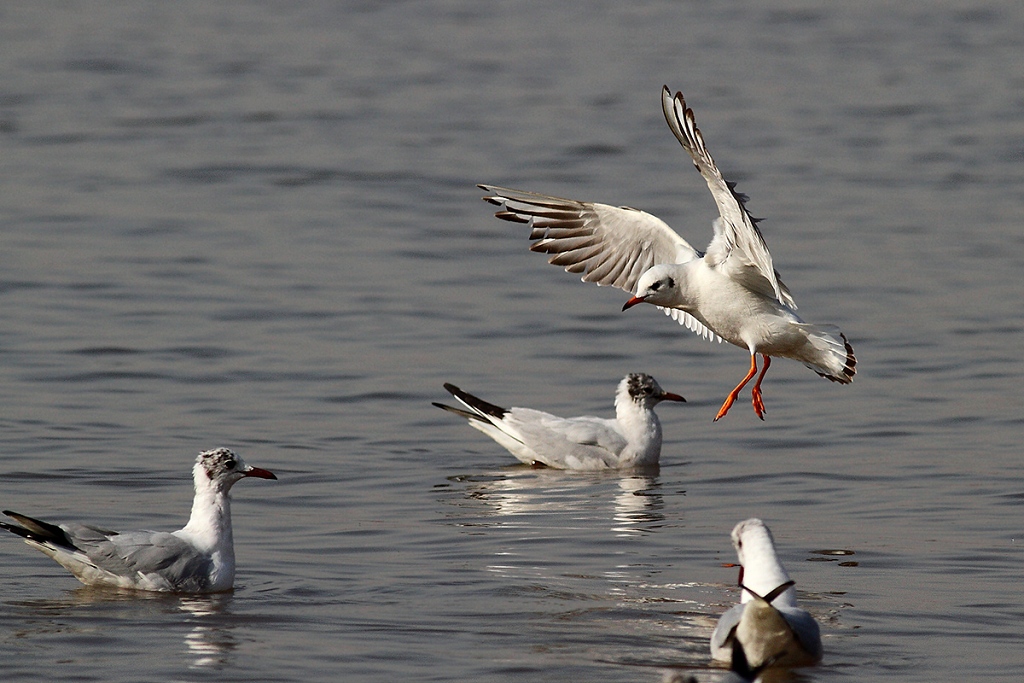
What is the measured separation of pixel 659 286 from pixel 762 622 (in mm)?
4443

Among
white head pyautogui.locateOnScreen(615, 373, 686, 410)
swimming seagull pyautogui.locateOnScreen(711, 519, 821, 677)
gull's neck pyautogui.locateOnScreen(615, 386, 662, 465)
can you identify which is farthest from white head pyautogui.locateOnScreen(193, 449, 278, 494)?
white head pyautogui.locateOnScreen(615, 373, 686, 410)

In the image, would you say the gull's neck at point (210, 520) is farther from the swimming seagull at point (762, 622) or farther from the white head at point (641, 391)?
the white head at point (641, 391)

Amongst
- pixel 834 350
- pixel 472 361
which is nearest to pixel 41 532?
pixel 834 350

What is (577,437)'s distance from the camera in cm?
1271

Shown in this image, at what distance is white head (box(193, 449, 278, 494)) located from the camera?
9672mm

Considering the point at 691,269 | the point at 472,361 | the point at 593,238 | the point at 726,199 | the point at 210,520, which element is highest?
the point at 726,199

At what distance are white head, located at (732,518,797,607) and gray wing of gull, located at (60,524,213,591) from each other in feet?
9.21

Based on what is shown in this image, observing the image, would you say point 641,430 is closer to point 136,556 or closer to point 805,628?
point 136,556

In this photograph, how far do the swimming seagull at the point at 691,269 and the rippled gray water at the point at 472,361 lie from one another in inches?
35.0

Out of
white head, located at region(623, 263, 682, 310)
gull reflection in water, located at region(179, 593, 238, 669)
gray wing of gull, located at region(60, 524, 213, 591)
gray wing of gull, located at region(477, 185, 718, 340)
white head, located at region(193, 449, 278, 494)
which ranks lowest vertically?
gull reflection in water, located at region(179, 593, 238, 669)

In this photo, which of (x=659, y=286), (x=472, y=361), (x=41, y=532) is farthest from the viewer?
(x=472, y=361)

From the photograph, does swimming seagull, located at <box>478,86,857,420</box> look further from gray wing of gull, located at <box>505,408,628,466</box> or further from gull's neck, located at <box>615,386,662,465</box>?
gray wing of gull, located at <box>505,408,628,466</box>

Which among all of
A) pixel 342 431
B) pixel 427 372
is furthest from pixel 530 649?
pixel 427 372

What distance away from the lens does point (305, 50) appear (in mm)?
36906
